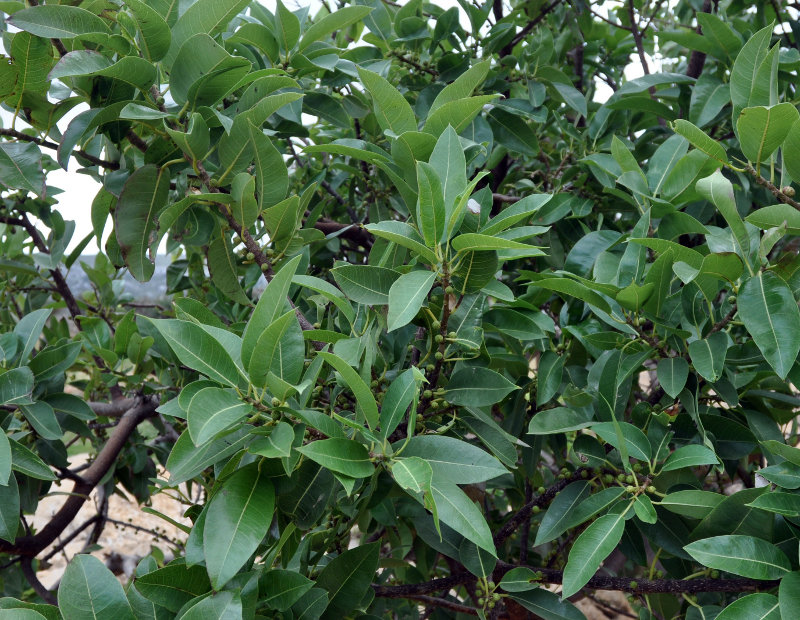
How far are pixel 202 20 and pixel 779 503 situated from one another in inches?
42.3

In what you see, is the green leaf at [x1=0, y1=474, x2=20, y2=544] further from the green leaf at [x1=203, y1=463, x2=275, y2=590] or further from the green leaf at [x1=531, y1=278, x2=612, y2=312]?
the green leaf at [x1=531, y1=278, x2=612, y2=312]

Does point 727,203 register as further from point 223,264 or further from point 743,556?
point 223,264

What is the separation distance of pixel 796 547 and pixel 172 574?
85 centimetres

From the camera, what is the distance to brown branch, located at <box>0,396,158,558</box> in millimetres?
1669

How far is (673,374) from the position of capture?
3.55ft

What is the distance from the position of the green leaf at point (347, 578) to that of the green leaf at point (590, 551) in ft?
0.97

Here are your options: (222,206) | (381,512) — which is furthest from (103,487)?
(222,206)

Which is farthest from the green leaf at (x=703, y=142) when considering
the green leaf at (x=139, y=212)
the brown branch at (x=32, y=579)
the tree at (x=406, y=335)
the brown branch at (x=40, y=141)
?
the brown branch at (x=32, y=579)

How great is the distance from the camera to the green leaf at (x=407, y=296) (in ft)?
2.81

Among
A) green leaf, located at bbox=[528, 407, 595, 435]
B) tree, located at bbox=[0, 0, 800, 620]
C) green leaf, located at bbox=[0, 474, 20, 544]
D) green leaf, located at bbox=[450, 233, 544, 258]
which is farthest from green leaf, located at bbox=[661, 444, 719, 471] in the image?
green leaf, located at bbox=[0, 474, 20, 544]

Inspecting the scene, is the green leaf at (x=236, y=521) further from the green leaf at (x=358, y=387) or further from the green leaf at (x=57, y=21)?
the green leaf at (x=57, y=21)

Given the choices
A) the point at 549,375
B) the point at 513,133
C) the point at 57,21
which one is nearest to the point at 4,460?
the point at 57,21

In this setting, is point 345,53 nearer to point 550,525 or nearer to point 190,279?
point 190,279

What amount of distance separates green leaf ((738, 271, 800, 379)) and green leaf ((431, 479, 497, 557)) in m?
0.43
